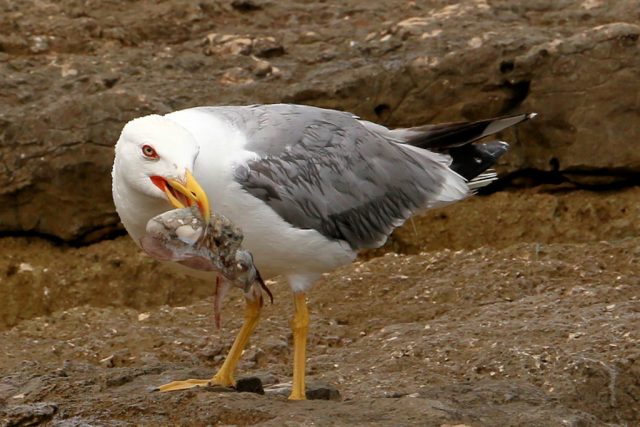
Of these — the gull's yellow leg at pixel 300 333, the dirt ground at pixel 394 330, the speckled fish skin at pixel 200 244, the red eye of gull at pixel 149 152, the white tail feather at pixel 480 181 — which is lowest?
the dirt ground at pixel 394 330

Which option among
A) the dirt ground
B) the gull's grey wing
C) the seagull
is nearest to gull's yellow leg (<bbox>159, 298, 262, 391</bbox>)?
the seagull

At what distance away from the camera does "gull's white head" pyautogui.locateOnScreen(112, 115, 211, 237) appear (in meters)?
5.22

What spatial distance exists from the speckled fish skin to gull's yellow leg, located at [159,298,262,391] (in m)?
0.58

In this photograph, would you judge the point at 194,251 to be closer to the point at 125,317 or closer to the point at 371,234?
the point at 371,234

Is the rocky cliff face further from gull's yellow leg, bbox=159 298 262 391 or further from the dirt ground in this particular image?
gull's yellow leg, bbox=159 298 262 391

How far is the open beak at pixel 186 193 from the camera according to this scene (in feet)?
16.8

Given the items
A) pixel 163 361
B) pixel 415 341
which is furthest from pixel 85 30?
pixel 415 341

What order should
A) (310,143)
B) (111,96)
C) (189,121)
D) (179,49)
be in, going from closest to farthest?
(189,121), (310,143), (111,96), (179,49)

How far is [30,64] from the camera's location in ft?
31.2

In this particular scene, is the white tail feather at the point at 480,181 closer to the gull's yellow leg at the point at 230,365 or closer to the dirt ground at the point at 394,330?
the dirt ground at the point at 394,330

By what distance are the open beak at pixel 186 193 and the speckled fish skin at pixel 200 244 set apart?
1.4 inches

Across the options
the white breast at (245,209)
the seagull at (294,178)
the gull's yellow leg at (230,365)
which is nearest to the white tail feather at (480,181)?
the seagull at (294,178)

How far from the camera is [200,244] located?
5.16m

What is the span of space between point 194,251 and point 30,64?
4.68 meters
